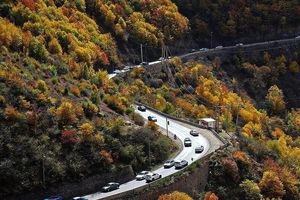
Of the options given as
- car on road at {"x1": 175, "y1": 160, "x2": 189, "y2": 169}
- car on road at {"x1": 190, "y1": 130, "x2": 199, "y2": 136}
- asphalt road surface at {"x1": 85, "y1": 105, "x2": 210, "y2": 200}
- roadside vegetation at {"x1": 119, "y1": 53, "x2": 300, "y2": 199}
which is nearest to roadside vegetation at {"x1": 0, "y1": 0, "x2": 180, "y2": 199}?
asphalt road surface at {"x1": 85, "y1": 105, "x2": 210, "y2": 200}

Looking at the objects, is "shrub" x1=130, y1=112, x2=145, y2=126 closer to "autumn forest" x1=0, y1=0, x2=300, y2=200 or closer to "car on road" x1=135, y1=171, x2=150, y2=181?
"autumn forest" x1=0, y1=0, x2=300, y2=200

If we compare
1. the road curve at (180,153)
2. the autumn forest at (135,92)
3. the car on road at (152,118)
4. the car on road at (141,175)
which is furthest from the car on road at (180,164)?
the car on road at (152,118)

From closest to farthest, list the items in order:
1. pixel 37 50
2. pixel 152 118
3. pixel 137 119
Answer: pixel 137 119 → pixel 37 50 → pixel 152 118

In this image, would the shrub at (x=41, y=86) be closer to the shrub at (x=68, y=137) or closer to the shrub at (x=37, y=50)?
the shrub at (x=68, y=137)

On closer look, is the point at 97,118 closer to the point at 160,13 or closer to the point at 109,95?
the point at 109,95

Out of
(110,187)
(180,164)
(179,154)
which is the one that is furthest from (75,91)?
(110,187)

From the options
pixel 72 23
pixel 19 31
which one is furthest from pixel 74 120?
pixel 72 23

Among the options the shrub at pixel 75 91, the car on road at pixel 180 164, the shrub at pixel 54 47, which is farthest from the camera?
the shrub at pixel 54 47

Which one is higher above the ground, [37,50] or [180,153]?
[37,50]

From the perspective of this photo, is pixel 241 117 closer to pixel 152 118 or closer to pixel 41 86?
pixel 152 118

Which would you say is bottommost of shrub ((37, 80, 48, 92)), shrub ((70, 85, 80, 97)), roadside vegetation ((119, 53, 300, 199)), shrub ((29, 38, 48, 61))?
roadside vegetation ((119, 53, 300, 199))

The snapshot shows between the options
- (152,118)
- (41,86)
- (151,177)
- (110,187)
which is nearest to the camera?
(110,187)
